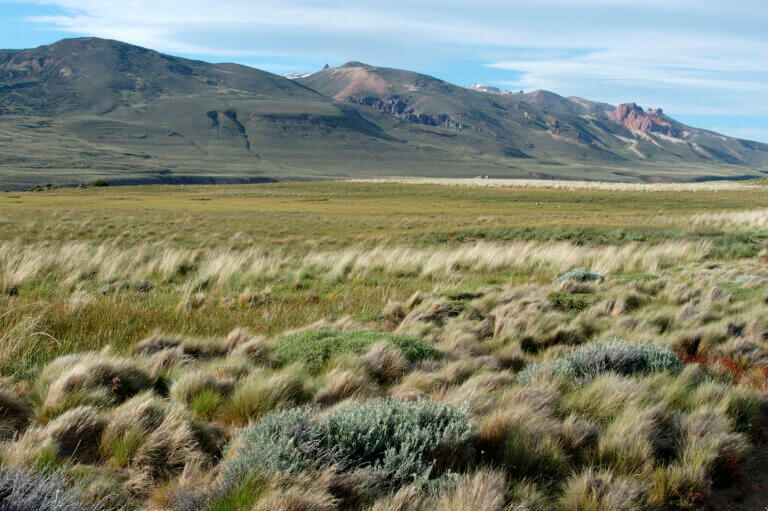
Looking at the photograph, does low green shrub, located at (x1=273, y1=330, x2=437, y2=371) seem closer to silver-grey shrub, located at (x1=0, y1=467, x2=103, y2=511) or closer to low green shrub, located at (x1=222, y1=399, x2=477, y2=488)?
low green shrub, located at (x1=222, y1=399, x2=477, y2=488)

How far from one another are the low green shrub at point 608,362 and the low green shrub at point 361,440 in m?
1.58

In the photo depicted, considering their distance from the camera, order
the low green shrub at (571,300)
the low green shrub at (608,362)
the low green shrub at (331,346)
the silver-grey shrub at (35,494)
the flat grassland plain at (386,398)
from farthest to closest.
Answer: the low green shrub at (571,300) < the low green shrub at (331,346) < the low green shrub at (608,362) < the flat grassland plain at (386,398) < the silver-grey shrub at (35,494)

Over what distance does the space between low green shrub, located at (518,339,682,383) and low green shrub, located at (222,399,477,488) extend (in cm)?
158

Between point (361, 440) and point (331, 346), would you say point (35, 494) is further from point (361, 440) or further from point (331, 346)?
point (331, 346)

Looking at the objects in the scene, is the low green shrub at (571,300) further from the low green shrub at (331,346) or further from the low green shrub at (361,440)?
the low green shrub at (361,440)

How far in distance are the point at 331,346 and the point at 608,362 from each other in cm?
266

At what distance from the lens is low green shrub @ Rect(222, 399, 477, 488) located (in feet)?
9.71

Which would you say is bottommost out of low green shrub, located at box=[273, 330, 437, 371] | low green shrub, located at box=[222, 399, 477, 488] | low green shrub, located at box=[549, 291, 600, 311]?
low green shrub, located at box=[273, 330, 437, 371]

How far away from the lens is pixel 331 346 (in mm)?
5395

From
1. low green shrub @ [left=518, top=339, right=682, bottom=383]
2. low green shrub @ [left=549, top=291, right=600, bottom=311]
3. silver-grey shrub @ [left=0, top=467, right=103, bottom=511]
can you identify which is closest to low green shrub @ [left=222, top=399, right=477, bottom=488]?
silver-grey shrub @ [left=0, top=467, right=103, bottom=511]

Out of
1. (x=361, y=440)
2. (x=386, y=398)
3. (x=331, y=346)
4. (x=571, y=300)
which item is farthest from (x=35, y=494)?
(x=571, y=300)

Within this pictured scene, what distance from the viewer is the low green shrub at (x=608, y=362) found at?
4.87 m

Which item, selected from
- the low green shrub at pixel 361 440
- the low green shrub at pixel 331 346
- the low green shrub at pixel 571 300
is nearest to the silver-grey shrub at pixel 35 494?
the low green shrub at pixel 361 440

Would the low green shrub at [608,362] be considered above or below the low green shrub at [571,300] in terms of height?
above
